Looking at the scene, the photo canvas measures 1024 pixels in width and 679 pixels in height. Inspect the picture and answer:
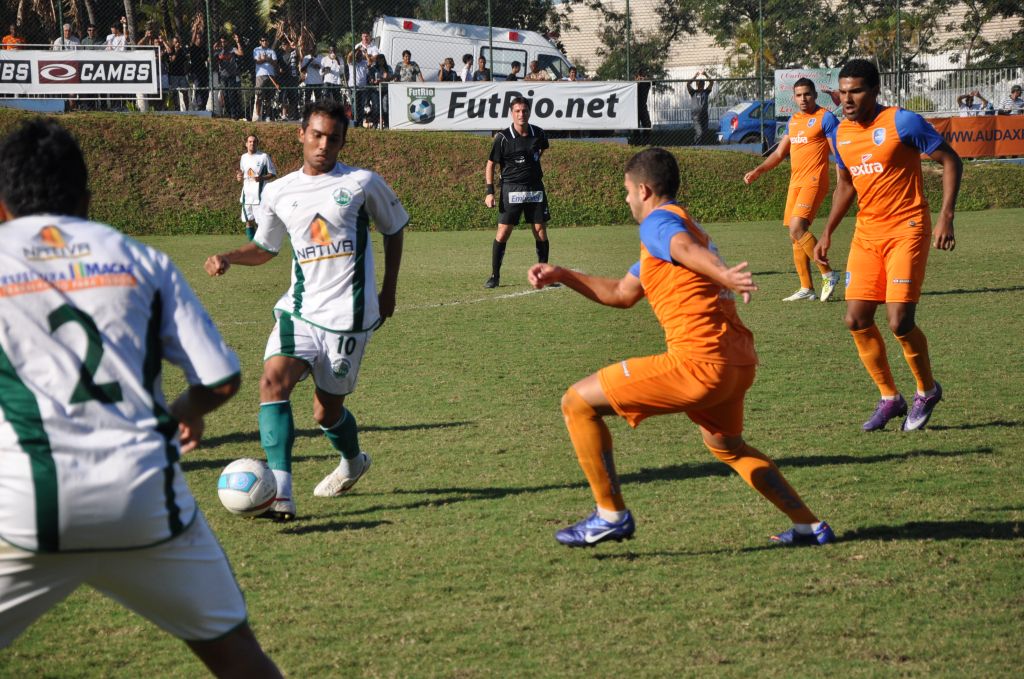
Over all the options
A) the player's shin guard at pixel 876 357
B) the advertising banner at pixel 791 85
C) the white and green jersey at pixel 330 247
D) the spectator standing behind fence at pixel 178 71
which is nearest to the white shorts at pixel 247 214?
the spectator standing behind fence at pixel 178 71

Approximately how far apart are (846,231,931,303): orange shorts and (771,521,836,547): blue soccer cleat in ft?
8.52

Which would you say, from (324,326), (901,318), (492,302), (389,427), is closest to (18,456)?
(324,326)

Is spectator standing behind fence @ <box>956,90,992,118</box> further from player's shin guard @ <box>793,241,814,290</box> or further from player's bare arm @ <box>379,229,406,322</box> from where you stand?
player's bare arm @ <box>379,229,406,322</box>

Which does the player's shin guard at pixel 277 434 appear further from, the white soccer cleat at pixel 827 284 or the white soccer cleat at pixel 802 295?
the white soccer cleat at pixel 827 284

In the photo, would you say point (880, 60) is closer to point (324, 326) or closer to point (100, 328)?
point (324, 326)

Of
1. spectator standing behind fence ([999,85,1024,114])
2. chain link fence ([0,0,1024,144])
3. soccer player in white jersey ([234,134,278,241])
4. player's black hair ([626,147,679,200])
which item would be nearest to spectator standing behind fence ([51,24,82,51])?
chain link fence ([0,0,1024,144])

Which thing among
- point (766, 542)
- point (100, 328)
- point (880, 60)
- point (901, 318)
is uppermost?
point (880, 60)

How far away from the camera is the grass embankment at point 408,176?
25.2m

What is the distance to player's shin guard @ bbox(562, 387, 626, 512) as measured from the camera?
4.72 metres

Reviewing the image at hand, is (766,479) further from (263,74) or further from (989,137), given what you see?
(989,137)

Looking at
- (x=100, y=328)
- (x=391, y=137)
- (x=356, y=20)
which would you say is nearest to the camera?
(x=100, y=328)

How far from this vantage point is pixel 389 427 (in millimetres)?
7434

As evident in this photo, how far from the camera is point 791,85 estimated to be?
2731cm

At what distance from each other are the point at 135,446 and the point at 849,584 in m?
2.89
